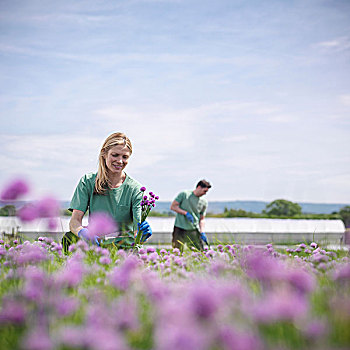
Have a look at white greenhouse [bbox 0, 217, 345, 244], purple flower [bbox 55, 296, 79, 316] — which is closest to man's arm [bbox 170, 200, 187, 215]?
white greenhouse [bbox 0, 217, 345, 244]

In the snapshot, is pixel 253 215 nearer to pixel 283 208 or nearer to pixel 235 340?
pixel 283 208

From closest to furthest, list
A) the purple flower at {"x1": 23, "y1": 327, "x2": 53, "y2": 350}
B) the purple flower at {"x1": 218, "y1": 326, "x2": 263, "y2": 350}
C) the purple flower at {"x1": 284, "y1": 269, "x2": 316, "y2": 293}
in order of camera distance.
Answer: the purple flower at {"x1": 218, "y1": 326, "x2": 263, "y2": 350}
the purple flower at {"x1": 23, "y1": 327, "x2": 53, "y2": 350}
the purple flower at {"x1": 284, "y1": 269, "x2": 316, "y2": 293}

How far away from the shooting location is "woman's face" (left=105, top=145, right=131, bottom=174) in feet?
13.5

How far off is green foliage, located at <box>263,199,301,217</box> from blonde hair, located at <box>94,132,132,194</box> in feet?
39.0

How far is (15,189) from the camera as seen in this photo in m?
1.90

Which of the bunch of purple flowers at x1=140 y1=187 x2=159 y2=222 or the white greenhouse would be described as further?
the white greenhouse

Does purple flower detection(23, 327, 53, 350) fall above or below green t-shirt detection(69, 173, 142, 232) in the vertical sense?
below

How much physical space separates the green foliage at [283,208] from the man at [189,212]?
24.4ft

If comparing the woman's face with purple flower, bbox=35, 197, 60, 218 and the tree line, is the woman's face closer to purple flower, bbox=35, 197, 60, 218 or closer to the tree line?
purple flower, bbox=35, 197, 60, 218

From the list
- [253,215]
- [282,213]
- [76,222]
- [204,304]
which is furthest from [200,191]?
[282,213]

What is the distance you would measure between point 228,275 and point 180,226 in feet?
20.4

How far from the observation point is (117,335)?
4.14ft

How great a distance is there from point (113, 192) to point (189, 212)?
172 inches

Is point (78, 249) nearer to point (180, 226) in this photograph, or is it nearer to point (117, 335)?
point (117, 335)
